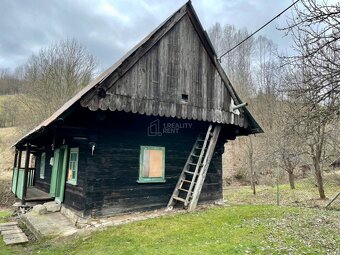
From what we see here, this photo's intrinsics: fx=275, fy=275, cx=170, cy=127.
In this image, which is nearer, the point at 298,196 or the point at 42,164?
the point at 42,164

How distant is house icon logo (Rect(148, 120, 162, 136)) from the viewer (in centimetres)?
959

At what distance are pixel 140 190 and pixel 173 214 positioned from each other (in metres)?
1.32

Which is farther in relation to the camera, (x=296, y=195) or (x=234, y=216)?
(x=296, y=195)

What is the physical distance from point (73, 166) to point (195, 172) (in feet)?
13.8

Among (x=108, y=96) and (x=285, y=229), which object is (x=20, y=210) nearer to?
(x=108, y=96)

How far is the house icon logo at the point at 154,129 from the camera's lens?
9.59m

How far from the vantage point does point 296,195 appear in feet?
53.5

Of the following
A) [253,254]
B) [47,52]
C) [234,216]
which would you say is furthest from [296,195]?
[47,52]

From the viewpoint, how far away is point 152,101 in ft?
28.6

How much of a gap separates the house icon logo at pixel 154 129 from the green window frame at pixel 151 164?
49 cm

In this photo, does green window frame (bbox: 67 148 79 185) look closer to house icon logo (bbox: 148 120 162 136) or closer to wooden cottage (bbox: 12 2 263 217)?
wooden cottage (bbox: 12 2 263 217)

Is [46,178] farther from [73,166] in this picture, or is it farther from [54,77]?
[54,77]

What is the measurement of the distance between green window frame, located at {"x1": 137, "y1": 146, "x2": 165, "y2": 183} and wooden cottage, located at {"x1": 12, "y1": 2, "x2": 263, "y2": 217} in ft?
0.11

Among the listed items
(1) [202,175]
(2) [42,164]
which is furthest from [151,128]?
(2) [42,164]
